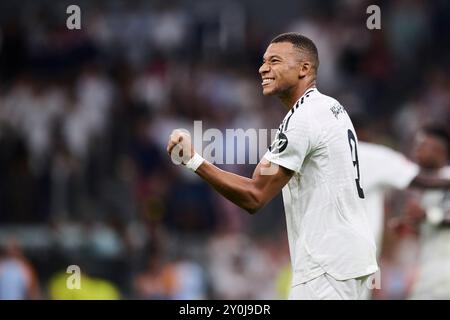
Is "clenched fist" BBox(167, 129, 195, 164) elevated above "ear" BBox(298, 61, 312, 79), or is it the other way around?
"ear" BBox(298, 61, 312, 79)

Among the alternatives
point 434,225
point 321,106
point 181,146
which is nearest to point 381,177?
point 434,225

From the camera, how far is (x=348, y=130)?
630 centimetres

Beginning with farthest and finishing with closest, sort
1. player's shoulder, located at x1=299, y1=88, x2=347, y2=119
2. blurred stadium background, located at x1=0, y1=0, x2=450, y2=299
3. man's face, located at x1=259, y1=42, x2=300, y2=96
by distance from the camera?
blurred stadium background, located at x1=0, y1=0, x2=450, y2=299, man's face, located at x1=259, y1=42, x2=300, y2=96, player's shoulder, located at x1=299, y1=88, x2=347, y2=119

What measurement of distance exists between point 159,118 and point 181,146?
31.7ft

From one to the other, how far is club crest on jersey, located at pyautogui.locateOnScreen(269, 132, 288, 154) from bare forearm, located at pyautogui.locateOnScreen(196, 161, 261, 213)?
22cm

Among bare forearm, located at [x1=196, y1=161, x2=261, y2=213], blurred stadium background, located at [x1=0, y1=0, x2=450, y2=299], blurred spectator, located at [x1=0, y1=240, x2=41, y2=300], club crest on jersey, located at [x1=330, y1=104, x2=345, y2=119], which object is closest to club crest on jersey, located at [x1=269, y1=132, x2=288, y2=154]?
bare forearm, located at [x1=196, y1=161, x2=261, y2=213]

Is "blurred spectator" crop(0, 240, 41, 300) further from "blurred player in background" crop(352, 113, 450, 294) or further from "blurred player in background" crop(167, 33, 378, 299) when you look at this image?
"blurred player in background" crop(167, 33, 378, 299)

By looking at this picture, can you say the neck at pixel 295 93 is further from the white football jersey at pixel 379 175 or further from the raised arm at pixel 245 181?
the white football jersey at pixel 379 175

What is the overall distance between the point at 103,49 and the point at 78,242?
4.21 meters

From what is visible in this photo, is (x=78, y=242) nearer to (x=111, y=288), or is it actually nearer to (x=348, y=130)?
(x=111, y=288)

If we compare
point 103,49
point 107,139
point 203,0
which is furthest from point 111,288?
point 203,0

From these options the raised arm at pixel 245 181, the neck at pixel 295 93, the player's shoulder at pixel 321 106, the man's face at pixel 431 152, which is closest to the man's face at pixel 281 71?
the neck at pixel 295 93

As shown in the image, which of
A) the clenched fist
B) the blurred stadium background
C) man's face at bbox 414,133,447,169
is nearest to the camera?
the clenched fist

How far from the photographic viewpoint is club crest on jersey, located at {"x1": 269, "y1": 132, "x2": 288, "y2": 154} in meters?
6.08
